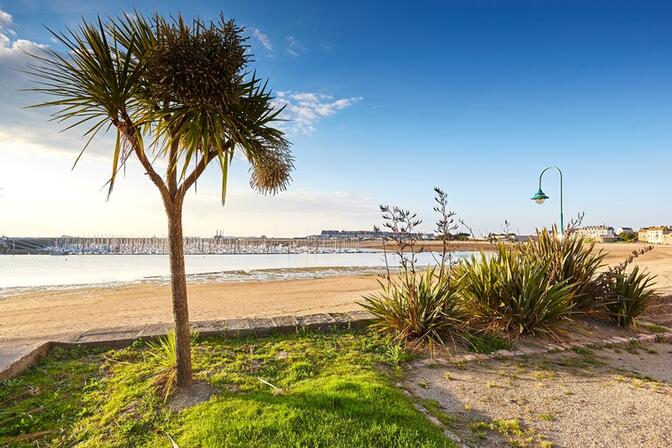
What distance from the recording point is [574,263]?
634 cm

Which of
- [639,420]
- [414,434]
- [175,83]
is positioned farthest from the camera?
[639,420]

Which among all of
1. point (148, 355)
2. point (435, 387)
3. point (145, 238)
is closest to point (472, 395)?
point (435, 387)

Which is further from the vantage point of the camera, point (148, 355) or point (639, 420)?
point (148, 355)

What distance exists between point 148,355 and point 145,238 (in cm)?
8509

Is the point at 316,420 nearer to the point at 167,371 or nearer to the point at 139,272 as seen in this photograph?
the point at 167,371

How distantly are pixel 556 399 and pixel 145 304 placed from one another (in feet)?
40.8

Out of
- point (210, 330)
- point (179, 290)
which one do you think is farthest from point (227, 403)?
point (210, 330)

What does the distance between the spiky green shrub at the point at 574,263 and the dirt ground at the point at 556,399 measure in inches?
55.1

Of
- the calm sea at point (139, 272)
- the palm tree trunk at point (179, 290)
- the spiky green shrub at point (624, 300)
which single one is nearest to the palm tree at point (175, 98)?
the palm tree trunk at point (179, 290)

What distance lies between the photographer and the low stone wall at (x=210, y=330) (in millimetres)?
4434

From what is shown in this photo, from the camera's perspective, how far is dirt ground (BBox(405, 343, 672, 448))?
287 centimetres

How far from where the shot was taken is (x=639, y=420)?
10.4 feet

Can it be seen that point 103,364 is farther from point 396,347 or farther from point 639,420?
point 639,420

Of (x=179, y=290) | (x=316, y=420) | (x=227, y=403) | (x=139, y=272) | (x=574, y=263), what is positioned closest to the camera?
(x=316, y=420)
